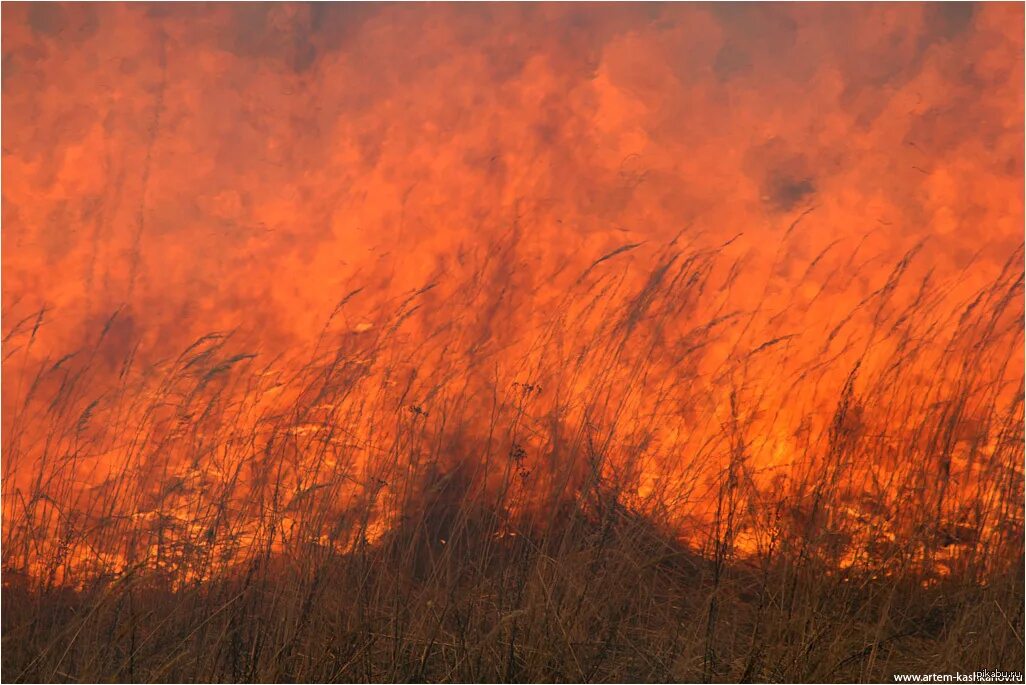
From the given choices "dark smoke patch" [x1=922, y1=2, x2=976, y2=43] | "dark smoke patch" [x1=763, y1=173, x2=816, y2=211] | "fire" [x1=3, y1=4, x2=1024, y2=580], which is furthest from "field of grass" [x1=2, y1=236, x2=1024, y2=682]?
"dark smoke patch" [x1=922, y1=2, x2=976, y2=43]

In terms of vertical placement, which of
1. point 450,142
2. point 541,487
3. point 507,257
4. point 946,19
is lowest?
point 541,487

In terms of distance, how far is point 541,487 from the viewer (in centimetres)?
202

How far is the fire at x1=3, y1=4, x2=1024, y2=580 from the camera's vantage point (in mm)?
2113

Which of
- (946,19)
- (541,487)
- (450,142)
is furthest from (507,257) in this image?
(946,19)

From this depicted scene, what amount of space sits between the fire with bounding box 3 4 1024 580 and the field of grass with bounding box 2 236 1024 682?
0.03ft

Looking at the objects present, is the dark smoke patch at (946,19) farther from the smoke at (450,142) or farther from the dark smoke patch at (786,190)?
the dark smoke patch at (786,190)

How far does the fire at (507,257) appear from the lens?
6.93 feet

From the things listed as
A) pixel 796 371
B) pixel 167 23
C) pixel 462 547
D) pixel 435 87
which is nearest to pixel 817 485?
pixel 796 371

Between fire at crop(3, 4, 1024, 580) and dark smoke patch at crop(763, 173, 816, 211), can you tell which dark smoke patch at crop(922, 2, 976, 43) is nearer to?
fire at crop(3, 4, 1024, 580)

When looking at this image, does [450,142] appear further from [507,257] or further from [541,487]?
[541,487]

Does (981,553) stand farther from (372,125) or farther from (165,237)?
(165,237)

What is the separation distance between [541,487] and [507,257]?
59 centimetres

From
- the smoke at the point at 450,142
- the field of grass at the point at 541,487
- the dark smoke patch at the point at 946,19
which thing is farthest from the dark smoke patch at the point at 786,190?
the dark smoke patch at the point at 946,19

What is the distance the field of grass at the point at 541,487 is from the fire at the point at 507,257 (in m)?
0.01
